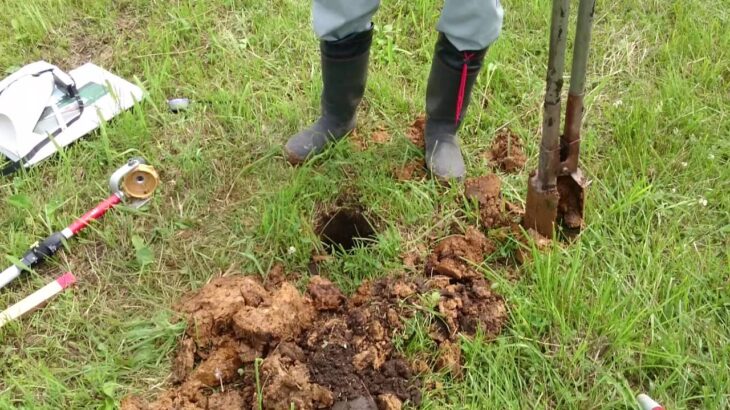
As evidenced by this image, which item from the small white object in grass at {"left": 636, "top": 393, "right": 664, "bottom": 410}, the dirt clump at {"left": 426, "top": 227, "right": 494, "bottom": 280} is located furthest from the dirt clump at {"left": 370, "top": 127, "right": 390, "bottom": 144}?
the small white object in grass at {"left": 636, "top": 393, "right": 664, "bottom": 410}

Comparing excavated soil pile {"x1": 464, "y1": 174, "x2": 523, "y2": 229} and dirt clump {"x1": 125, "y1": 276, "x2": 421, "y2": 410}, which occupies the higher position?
excavated soil pile {"x1": 464, "y1": 174, "x2": 523, "y2": 229}

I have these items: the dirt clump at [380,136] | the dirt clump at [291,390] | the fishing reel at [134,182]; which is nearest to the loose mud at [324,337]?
the dirt clump at [291,390]

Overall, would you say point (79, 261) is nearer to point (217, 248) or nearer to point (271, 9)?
point (217, 248)

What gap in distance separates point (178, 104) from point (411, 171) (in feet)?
3.49

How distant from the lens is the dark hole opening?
2.44 meters

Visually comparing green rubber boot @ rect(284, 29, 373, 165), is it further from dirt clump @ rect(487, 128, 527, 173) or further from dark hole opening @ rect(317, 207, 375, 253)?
dirt clump @ rect(487, 128, 527, 173)

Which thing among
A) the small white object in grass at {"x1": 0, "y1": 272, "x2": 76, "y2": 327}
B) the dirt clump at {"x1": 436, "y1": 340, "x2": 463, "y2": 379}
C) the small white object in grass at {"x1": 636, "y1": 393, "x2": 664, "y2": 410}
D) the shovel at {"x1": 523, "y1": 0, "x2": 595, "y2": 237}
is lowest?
the small white object in grass at {"x1": 636, "y1": 393, "x2": 664, "y2": 410}

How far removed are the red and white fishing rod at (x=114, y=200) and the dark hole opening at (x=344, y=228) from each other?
68cm

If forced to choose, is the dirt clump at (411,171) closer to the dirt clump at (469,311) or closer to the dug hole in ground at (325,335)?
the dug hole in ground at (325,335)

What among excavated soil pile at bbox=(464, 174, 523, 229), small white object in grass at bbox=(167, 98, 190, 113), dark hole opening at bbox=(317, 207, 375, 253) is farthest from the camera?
small white object in grass at bbox=(167, 98, 190, 113)

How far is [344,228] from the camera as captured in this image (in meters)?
2.51

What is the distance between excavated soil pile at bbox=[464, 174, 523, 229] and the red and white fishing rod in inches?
47.5

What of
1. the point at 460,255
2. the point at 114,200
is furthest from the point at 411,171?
the point at 114,200

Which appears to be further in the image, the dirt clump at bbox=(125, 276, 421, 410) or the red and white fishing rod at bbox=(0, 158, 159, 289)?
the red and white fishing rod at bbox=(0, 158, 159, 289)
